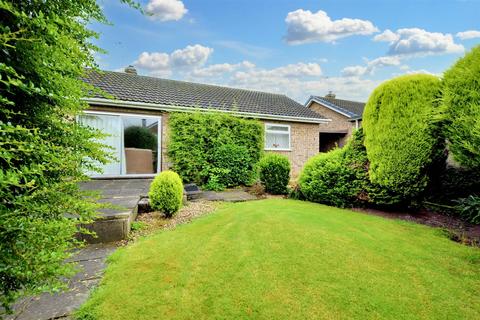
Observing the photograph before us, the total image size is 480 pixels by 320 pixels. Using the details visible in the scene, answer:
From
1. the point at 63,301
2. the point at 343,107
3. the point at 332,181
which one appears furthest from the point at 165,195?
the point at 343,107

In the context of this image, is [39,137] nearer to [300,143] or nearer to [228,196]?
[228,196]

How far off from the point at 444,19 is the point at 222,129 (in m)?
8.07

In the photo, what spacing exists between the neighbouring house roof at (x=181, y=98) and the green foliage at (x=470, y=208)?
26.9 feet

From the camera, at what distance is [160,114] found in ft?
33.2

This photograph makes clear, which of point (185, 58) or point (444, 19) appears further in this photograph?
point (185, 58)

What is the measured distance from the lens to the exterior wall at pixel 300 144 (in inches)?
518

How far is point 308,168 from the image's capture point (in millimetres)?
6969

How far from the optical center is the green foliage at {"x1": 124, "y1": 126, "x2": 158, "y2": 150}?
469 inches

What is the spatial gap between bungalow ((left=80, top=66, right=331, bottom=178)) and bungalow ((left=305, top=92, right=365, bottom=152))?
4.88 m

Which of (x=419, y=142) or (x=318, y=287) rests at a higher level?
(x=419, y=142)

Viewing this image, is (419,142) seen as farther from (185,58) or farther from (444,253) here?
(185,58)

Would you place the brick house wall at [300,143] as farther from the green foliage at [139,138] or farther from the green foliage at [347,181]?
the green foliage at [347,181]

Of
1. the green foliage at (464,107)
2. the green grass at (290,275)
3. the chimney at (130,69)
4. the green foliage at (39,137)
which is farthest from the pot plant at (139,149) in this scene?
the green foliage at (464,107)

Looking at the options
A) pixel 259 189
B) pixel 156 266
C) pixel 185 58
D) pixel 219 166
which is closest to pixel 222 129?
pixel 219 166
